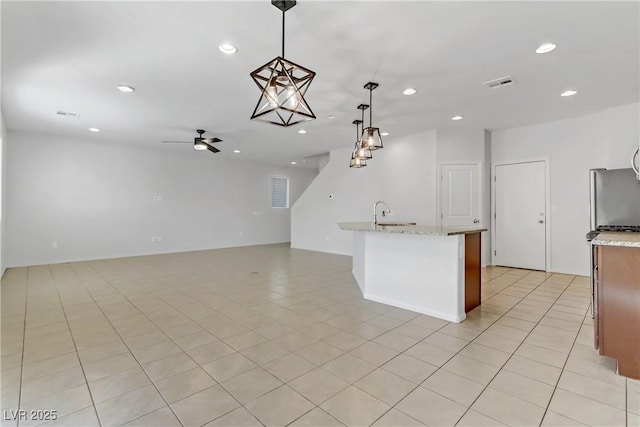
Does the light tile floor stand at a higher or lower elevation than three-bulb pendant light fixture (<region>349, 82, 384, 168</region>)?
lower

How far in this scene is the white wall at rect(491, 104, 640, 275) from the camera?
15.6ft

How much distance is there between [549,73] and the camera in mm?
3541

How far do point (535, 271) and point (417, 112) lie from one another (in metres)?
3.78

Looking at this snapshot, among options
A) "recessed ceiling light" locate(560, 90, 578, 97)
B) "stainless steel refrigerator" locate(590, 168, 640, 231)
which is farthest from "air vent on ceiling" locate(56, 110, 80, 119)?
"stainless steel refrigerator" locate(590, 168, 640, 231)

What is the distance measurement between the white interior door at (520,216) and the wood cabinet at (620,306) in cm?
384

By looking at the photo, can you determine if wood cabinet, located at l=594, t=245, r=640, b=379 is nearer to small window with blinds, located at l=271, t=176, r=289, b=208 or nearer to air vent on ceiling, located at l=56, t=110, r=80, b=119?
air vent on ceiling, located at l=56, t=110, r=80, b=119

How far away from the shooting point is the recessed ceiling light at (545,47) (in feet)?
9.56

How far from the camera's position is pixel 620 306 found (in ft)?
7.32

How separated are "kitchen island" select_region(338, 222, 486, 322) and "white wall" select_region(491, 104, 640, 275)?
2848mm

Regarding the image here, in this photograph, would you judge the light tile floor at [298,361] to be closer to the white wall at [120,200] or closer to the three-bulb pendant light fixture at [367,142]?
the three-bulb pendant light fixture at [367,142]

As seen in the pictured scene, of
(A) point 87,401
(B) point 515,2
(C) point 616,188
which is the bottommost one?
(A) point 87,401

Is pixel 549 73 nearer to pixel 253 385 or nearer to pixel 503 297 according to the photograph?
pixel 503 297

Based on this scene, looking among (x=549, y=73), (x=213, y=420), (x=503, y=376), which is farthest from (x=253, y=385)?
(x=549, y=73)

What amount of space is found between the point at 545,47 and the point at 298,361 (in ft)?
12.4
